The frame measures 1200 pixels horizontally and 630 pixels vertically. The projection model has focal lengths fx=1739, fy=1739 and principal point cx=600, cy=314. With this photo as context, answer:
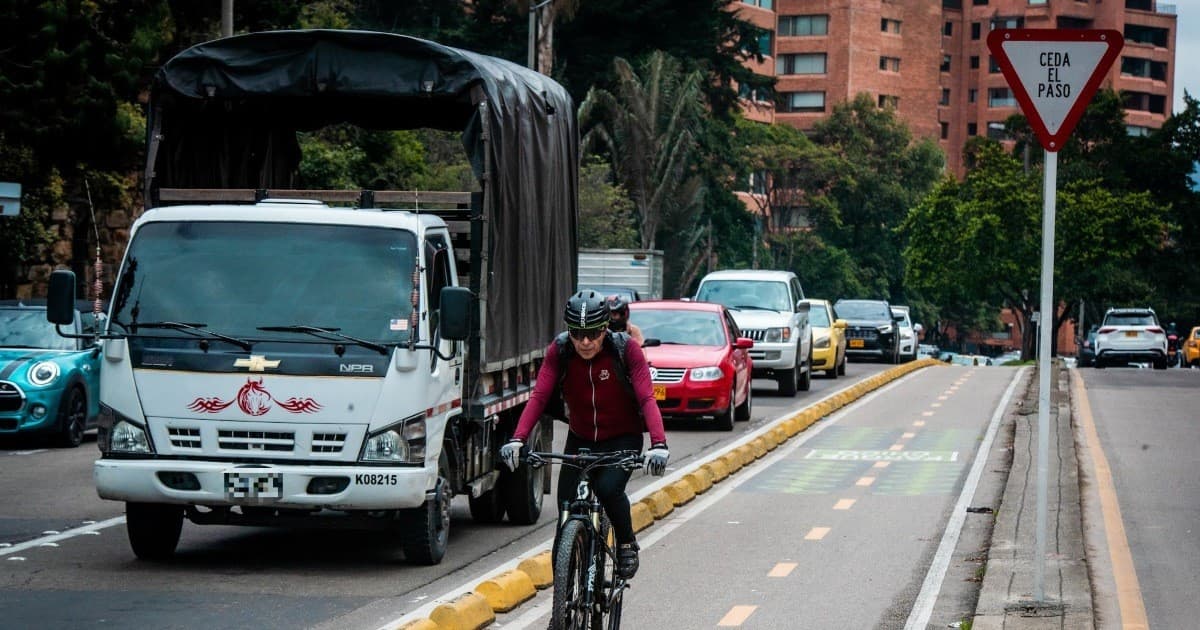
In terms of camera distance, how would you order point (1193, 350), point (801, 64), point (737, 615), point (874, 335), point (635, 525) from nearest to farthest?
point (737, 615) < point (635, 525) < point (874, 335) < point (1193, 350) < point (801, 64)

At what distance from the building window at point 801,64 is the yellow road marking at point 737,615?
107m

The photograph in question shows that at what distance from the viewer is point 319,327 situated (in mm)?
10617

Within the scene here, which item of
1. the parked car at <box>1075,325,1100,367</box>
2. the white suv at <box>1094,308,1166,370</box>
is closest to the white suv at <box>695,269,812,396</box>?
the white suv at <box>1094,308,1166,370</box>

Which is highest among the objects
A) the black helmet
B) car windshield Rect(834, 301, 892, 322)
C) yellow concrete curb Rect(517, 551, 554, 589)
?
the black helmet

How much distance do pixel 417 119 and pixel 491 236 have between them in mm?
3512

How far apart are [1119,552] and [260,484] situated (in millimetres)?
5848

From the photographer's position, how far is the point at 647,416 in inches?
316

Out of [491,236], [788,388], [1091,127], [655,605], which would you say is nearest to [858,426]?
[788,388]

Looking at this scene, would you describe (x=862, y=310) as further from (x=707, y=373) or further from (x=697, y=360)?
(x=707, y=373)

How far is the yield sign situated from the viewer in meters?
9.66

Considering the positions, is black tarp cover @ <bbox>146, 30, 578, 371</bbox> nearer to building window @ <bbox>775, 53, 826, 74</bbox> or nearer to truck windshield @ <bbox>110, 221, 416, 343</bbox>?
truck windshield @ <bbox>110, 221, 416, 343</bbox>

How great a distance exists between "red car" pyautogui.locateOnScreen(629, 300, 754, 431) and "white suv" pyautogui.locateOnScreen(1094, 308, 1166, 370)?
30.5 metres

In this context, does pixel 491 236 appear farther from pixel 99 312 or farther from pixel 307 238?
pixel 99 312

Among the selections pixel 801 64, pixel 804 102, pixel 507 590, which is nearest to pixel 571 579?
pixel 507 590
